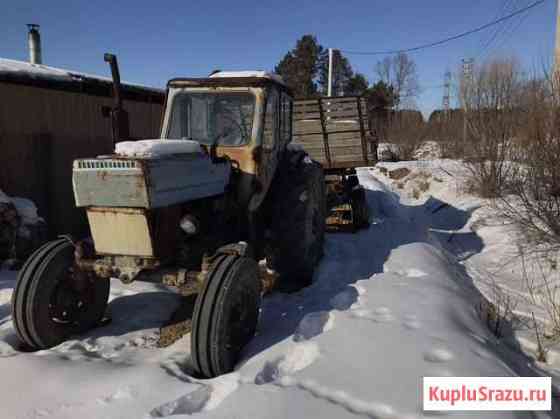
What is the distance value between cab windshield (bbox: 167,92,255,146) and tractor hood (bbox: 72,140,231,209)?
84 cm

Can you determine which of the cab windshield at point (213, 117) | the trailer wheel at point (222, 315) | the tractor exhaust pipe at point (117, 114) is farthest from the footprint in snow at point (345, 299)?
the tractor exhaust pipe at point (117, 114)

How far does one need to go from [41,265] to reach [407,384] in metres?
2.84

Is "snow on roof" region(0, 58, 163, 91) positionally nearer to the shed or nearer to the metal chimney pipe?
the shed

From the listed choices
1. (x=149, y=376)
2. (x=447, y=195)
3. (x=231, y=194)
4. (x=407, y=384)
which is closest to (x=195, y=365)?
(x=149, y=376)

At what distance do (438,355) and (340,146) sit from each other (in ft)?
19.0

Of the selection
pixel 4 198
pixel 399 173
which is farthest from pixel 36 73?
pixel 399 173

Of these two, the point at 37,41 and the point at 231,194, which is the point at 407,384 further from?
the point at 37,41

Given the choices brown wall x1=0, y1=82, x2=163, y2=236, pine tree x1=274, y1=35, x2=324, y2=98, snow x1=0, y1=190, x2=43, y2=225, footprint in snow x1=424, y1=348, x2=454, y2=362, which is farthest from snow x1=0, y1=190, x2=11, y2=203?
pine tree x1=274, y1=35, x2=324, y2=98

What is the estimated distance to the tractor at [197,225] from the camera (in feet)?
9.96

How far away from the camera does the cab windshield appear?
13.9 ft

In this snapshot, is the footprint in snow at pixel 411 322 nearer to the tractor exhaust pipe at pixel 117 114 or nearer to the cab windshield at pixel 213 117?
the cab windshield at pixel 213 117

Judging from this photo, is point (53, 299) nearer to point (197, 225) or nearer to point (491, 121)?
point (197, 225)

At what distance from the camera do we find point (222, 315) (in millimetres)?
2896

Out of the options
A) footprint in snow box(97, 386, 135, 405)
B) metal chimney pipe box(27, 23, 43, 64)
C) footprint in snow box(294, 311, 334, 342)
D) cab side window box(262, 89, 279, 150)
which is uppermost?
metal chimney pipe box(27, 23, 43, 64)
